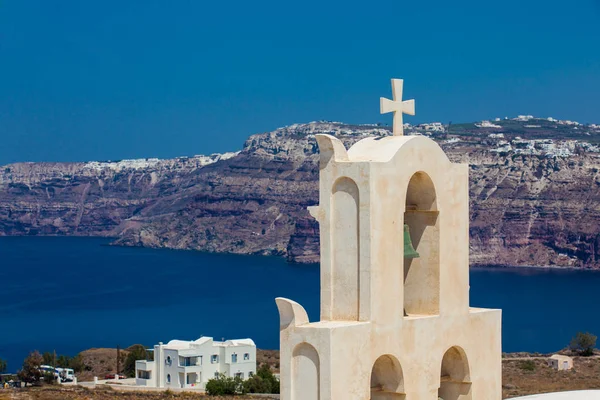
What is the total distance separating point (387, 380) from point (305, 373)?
65cm

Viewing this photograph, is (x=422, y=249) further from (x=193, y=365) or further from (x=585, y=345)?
(x=585, y=345)

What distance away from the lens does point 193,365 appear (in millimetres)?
46531

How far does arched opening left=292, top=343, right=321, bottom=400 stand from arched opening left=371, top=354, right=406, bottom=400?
1.77 ft

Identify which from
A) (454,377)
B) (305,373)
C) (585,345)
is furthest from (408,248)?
(585,345)

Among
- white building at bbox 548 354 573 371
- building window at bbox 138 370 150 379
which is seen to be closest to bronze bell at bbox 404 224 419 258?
white building at bbox 548 354 573 371

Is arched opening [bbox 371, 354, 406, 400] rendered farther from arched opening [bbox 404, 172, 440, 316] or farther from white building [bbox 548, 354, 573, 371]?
white building [bbox 548, 354, 573, 371]

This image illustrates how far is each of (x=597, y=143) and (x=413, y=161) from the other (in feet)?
607

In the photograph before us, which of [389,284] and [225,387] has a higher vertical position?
[389,284]

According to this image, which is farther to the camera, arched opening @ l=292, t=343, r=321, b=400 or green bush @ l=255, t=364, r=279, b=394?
green bush @ l=255, t=364, r=279, b=394

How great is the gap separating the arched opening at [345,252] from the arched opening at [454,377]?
107 centimetres

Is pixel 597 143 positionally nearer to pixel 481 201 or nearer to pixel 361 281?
pixel 481 201

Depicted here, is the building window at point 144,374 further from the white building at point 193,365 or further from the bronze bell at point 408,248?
the bronze bell at point 408,248

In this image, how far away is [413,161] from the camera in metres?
7.09

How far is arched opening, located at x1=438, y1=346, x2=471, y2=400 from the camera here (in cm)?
758
